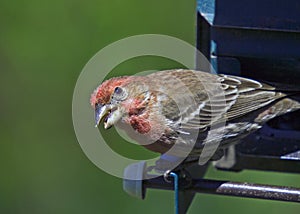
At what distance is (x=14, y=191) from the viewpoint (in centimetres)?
862

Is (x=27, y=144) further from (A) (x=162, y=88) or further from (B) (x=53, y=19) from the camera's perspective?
(A) (x=162, y=88)

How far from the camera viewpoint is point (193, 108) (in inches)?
263

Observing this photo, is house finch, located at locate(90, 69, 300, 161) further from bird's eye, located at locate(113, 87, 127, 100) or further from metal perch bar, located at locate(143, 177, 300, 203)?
metal perch bar, located at locate(143, 177, 300, 203)

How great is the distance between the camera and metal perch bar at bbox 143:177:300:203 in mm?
6188

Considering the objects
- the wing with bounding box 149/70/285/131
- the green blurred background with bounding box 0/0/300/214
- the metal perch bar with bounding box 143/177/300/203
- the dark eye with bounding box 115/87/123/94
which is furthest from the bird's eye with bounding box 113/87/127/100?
the green blurred background with bounding box 0/0/300/214

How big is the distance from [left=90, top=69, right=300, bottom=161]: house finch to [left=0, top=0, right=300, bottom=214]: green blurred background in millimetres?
1655

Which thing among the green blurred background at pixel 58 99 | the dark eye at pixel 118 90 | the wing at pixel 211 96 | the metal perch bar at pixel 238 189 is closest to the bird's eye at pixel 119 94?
the dark eye at pixel 118 90

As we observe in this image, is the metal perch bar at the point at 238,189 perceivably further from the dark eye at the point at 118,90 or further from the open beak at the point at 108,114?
the dark eye at the point at 118,90

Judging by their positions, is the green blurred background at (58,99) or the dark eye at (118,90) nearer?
the dark eye at (118,90)

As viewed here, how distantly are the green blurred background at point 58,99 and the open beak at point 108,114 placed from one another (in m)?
2.00

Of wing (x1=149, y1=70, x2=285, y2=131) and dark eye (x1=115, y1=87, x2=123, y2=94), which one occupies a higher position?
dark eye (x1=115, y1=87, x2=123, y2=94)

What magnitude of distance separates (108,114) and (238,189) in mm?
670

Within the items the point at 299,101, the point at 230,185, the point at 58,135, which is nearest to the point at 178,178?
the point at 230,185

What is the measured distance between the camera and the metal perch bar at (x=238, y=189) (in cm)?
619
